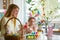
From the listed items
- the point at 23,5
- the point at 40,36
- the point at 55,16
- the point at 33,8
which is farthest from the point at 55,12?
the point at 40,36

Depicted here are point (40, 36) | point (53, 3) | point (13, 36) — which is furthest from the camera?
point (53, 3)

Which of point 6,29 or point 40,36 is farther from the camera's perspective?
point 40,36

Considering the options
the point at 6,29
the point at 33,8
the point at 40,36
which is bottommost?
the point at 40,36

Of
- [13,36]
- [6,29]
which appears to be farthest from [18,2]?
[13,36]

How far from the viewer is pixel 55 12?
3.24 metres

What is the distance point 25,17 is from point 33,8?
232 mm

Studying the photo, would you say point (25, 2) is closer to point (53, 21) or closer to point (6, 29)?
point (53, 21)

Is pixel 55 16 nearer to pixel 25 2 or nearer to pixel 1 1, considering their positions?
pixel 25 2

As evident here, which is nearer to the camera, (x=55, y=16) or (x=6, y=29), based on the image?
(x=6, y=29)

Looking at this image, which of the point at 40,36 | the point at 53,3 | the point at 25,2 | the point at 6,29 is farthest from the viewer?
the point at 25,2

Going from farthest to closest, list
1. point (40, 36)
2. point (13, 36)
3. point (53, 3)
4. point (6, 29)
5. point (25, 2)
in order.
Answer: point (25, 2)
point (53, 3)
point (40, 36)
point (6, 29)
point (13, 36)

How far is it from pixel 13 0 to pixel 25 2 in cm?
26

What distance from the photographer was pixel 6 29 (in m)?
1.98

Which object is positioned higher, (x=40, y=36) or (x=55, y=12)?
(x=55, y=12)
